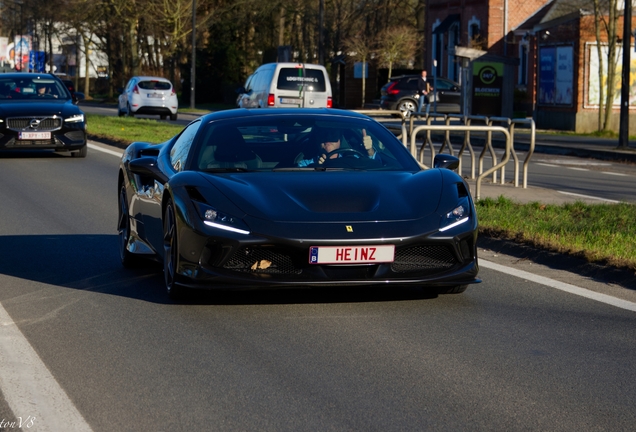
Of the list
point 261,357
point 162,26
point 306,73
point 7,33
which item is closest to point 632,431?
point 261,357

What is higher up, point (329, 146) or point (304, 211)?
point (329, 146)

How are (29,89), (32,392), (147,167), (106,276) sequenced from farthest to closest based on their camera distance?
(29,89) → (106,276) → (147,167) → (32,392)

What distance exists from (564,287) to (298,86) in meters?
23.3

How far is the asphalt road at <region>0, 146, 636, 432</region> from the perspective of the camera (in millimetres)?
4855

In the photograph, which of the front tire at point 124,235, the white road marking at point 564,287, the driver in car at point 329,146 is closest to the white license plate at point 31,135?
the front tire at point 124,235

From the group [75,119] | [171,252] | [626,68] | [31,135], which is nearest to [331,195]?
[171,252]

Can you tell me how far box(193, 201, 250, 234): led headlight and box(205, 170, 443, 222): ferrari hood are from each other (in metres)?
0.10

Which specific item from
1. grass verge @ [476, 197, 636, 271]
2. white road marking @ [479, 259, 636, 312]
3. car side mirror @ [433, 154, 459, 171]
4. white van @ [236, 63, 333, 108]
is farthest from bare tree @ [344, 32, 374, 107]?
car side mirror @ [433, 154, 459, 171]

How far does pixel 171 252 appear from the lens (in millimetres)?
7531

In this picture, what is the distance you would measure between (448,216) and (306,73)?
2432 centimetres

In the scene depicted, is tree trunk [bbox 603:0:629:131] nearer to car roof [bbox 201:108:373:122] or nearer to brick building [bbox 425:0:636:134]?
brick building [bbox 425:0:636:134]

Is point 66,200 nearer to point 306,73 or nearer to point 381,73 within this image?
point 306,73

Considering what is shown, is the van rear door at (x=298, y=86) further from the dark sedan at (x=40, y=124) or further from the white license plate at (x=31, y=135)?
the white license plate at (x=31, y=135)

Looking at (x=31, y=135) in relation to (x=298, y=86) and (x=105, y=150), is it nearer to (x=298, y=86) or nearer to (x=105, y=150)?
Answer: (x=105, y=150)
